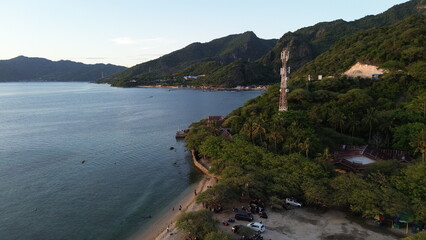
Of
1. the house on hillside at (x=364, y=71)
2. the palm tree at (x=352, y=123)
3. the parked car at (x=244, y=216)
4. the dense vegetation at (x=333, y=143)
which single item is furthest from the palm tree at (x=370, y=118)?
the parked car at (x=244, y=216)

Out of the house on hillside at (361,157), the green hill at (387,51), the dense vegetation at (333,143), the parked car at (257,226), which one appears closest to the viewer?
the parked car at (257,226)

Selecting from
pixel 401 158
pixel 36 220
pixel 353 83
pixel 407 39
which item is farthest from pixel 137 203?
pixel 407 39

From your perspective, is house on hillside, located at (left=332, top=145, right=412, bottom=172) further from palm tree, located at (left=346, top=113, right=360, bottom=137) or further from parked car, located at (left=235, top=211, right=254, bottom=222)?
parked car, located at (left=235, top=211, right=254, bottom=222)

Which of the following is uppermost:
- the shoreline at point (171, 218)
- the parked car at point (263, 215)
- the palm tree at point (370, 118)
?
the palm tree at point (370, 118)

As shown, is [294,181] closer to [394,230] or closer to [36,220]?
[394,230]

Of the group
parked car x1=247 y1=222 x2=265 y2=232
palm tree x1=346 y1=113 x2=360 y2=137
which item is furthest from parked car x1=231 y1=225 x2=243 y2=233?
palm tree x1=346 y1=113 x2=360 y2=137

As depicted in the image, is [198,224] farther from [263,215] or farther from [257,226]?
[263,215]

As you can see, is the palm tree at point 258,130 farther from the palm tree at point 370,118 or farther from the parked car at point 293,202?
the palm tree at point 370,118

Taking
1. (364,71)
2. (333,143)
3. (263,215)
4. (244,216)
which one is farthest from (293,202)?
(364,71)
